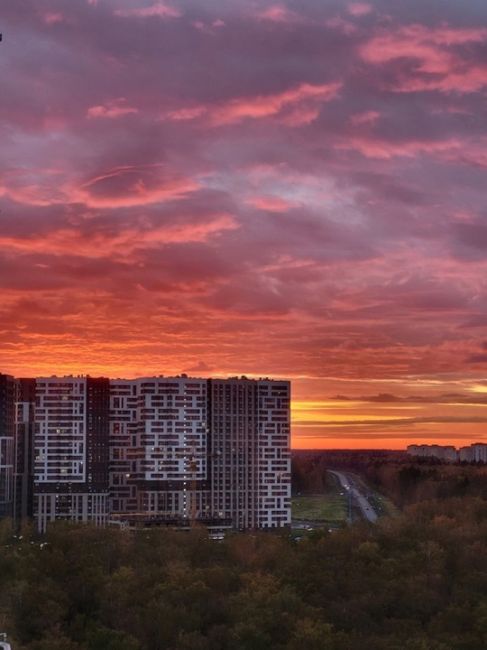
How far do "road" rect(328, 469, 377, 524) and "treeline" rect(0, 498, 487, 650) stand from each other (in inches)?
620

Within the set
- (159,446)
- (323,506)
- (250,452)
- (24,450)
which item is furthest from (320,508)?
(24,450)

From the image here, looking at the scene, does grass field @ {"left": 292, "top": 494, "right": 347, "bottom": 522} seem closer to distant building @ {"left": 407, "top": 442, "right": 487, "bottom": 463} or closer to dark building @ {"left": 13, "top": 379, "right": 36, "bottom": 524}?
dark building @ {"left": 13, "top": 379, "right": 36, "bottom": 524}

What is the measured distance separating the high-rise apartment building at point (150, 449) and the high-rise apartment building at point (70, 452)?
0.04 metres

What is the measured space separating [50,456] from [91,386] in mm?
3455

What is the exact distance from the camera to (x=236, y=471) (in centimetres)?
4344

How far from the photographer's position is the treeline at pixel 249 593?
17.8m

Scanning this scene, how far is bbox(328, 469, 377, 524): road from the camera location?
5248 centimetres

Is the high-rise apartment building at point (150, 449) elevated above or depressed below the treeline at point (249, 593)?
above

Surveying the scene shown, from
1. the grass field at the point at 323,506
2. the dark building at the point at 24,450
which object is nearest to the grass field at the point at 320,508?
the grass field at the point at 323,506

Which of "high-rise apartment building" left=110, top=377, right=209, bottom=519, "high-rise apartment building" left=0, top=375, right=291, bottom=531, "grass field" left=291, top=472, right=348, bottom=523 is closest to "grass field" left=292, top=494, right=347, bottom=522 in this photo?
"grass field" left=291, top=472, right=348, bottom=523

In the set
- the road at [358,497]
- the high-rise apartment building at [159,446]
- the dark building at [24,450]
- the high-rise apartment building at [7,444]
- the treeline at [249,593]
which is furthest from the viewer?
the road at [358,497]

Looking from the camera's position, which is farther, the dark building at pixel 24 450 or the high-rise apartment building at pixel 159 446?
the high-rise apartment building at pixel 159 446

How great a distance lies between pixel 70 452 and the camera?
42312mm

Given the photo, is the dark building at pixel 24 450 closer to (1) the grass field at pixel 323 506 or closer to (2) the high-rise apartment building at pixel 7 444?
(2) the high-rise apartment building at pixel 7 444
